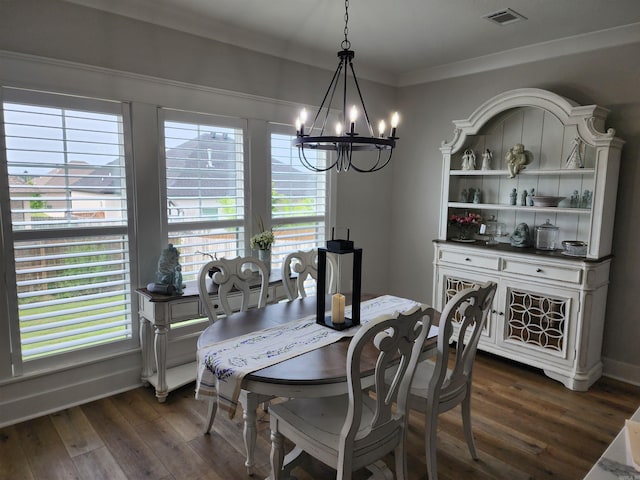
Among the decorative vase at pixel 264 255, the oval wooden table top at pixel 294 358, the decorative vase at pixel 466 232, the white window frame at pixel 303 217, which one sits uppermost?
the white window frame at pixel 303 217

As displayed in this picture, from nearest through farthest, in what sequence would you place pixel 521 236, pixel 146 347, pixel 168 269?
pixel 168 269, pixel 146 347, pixel 521 236

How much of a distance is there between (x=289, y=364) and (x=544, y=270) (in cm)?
239

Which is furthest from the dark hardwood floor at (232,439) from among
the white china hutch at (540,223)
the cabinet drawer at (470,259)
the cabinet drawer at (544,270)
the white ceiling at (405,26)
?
the white ceiling at (405,26)

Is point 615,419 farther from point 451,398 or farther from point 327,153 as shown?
point 327,153

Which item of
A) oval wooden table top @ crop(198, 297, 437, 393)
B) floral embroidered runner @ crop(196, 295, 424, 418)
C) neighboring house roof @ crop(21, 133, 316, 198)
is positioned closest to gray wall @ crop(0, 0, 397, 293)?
neighboring house roof @ crop(21, 133, 316, 198)

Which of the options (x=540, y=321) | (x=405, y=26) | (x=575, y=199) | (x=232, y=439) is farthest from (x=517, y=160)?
(x=232, y=439)

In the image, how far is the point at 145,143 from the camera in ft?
9.87

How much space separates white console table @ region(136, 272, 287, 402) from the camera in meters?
2.88

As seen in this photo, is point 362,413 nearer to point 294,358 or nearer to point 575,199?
point 294,358

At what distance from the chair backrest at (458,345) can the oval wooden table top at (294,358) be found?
15 centimetres

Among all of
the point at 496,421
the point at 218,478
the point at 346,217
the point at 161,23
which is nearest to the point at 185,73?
the point at 161,23

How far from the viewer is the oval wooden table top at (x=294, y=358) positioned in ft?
5.75

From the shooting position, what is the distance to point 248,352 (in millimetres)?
1981

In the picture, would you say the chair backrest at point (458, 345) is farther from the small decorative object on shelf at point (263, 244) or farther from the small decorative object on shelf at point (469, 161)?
the small decorative object on shelf at point (469, 161)
